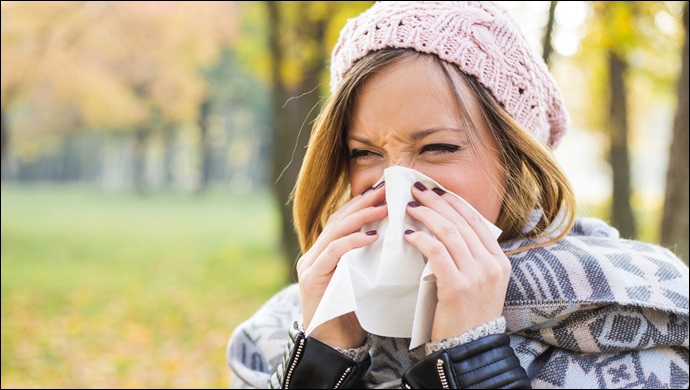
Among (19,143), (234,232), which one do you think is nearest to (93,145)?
(19,143)

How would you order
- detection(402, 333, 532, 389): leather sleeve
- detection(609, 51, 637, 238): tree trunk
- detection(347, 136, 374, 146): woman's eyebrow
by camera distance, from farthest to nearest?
Result: detection(609, 51, 637, 238): tree trunk
detection(347, 136, 374, 146): woman's eyebrow
detection(402, 333, 532, 389): leather sleeve

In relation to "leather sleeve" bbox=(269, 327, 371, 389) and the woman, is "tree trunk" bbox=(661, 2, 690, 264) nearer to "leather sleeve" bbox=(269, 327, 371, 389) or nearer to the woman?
the woman

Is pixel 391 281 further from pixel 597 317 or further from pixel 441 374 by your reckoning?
pixel 597 317

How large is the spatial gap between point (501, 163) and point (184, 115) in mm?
25733

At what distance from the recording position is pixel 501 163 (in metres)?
2.04

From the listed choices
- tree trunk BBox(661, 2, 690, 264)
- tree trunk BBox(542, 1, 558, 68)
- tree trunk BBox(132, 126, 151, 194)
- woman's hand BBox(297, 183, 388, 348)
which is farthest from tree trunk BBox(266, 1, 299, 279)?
tree trunk BBox(132, 126, 151, 194)

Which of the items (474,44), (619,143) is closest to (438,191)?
(474,44)

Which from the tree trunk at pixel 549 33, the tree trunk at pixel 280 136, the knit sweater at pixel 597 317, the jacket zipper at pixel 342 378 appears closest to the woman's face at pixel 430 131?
the knit sweater at pixel 597 317

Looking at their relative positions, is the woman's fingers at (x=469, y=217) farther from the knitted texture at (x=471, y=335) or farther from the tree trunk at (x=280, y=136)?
the tree trunk at (x=280, y=136)

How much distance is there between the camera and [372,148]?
6.76 feet

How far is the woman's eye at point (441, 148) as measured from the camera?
1.96 metres

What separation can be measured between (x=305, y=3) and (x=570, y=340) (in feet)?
17.6

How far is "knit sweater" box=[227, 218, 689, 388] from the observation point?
1929mm

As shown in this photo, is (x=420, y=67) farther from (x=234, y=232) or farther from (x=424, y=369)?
(x=234, y=232)
